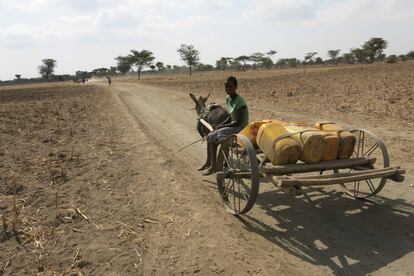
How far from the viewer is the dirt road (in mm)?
4297

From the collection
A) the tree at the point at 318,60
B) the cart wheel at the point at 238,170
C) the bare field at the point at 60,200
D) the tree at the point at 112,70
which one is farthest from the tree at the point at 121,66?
the cart wheel at the point at 238,170

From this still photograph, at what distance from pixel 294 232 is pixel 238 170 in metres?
1.23

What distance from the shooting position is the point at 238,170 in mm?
5836

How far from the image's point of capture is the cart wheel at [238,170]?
200 inches

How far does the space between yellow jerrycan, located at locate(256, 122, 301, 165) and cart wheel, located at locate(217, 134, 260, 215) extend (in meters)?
0.27

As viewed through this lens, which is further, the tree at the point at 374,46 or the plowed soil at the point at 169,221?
the tree at the point at 374,46

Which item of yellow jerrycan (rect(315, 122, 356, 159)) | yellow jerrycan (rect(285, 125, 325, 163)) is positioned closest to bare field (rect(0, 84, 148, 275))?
yellow jerrycan (rect(285, 125, 325, 163))

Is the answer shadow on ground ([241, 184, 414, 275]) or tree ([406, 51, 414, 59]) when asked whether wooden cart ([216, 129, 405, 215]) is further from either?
tree ([406, 51, 414, 59])

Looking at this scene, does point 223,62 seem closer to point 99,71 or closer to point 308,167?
point 99,71

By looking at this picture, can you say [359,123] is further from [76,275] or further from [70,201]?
[76,275]

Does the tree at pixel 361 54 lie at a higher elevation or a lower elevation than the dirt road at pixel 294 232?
higher

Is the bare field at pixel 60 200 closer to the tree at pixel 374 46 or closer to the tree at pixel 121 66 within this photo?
the tree at pixel 374 46

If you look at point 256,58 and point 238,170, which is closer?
point 238,170

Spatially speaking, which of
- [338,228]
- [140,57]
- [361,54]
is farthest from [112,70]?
[338,228]
